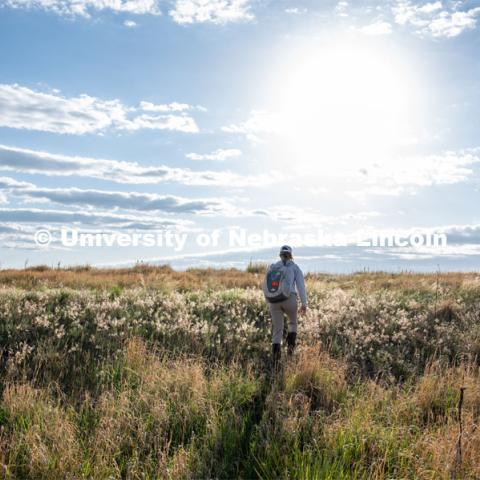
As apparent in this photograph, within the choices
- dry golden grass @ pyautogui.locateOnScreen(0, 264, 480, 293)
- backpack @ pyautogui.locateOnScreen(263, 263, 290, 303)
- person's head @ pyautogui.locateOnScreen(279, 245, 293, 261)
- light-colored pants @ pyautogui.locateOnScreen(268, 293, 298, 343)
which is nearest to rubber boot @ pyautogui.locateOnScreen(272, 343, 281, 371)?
light-colored pants @ pyautogui.locateOnScreen(268, 293, 298, 343)

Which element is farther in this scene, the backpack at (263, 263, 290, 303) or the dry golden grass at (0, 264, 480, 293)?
the dry golden grass at (0, 264, 480, 293)

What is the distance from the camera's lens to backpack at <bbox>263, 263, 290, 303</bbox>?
35.1 feet

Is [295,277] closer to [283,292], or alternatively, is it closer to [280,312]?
[283,292]

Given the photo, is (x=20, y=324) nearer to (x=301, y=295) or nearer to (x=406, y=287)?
(x=301, y=295)

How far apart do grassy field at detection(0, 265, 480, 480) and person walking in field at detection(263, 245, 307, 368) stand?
577mm

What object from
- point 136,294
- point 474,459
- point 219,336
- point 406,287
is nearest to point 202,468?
point 474,459

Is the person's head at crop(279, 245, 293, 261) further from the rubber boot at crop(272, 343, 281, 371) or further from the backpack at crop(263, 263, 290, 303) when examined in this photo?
the rubber boot at crop(272, 343, 281, 371)

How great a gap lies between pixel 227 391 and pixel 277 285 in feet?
9.48

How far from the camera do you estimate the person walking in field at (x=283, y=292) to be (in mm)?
10734

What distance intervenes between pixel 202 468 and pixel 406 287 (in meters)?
16.0

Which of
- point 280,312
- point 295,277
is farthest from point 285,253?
point 280,312

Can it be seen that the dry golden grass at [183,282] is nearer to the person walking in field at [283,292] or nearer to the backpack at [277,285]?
the person walking in field at [283,292]

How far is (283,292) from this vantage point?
10703 millimetres

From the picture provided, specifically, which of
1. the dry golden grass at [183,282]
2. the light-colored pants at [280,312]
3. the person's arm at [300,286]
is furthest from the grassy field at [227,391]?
the dry golden grass at [183,282]
